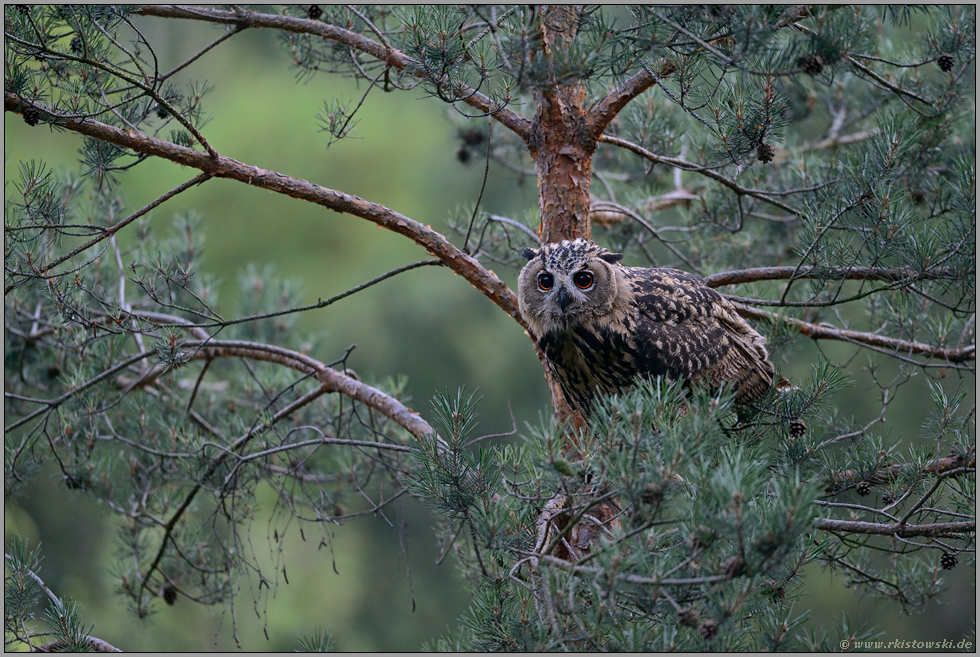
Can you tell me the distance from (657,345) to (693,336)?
130mm

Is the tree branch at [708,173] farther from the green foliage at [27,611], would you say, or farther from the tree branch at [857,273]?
the green foliage at [27,611]

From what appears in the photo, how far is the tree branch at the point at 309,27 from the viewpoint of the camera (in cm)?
201

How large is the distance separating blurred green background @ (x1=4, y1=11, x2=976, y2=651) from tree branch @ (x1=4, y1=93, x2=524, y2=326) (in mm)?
4226

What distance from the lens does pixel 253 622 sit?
707 cm

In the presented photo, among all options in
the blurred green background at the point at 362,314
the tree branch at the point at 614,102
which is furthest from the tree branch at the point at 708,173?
the blurred green background at the point at 362,314

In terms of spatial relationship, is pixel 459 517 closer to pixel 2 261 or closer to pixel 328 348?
pixel 2 261

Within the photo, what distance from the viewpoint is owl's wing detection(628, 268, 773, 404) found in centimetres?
213

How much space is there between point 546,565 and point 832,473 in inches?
37.9

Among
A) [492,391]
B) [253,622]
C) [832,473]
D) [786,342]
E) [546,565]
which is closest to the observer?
[546,565]

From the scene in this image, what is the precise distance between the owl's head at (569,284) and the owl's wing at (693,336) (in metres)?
0.12

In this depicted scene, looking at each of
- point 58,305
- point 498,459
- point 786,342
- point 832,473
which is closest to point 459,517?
point 498,459

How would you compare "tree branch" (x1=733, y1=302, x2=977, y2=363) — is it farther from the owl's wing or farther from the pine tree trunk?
the pine tree trunk

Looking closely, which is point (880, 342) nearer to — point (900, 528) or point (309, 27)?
point (900, 528)

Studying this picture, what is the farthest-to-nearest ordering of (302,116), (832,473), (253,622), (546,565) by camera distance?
1. (302,116)
2. (253,622)
3. (832,473)
4. (546,565)
